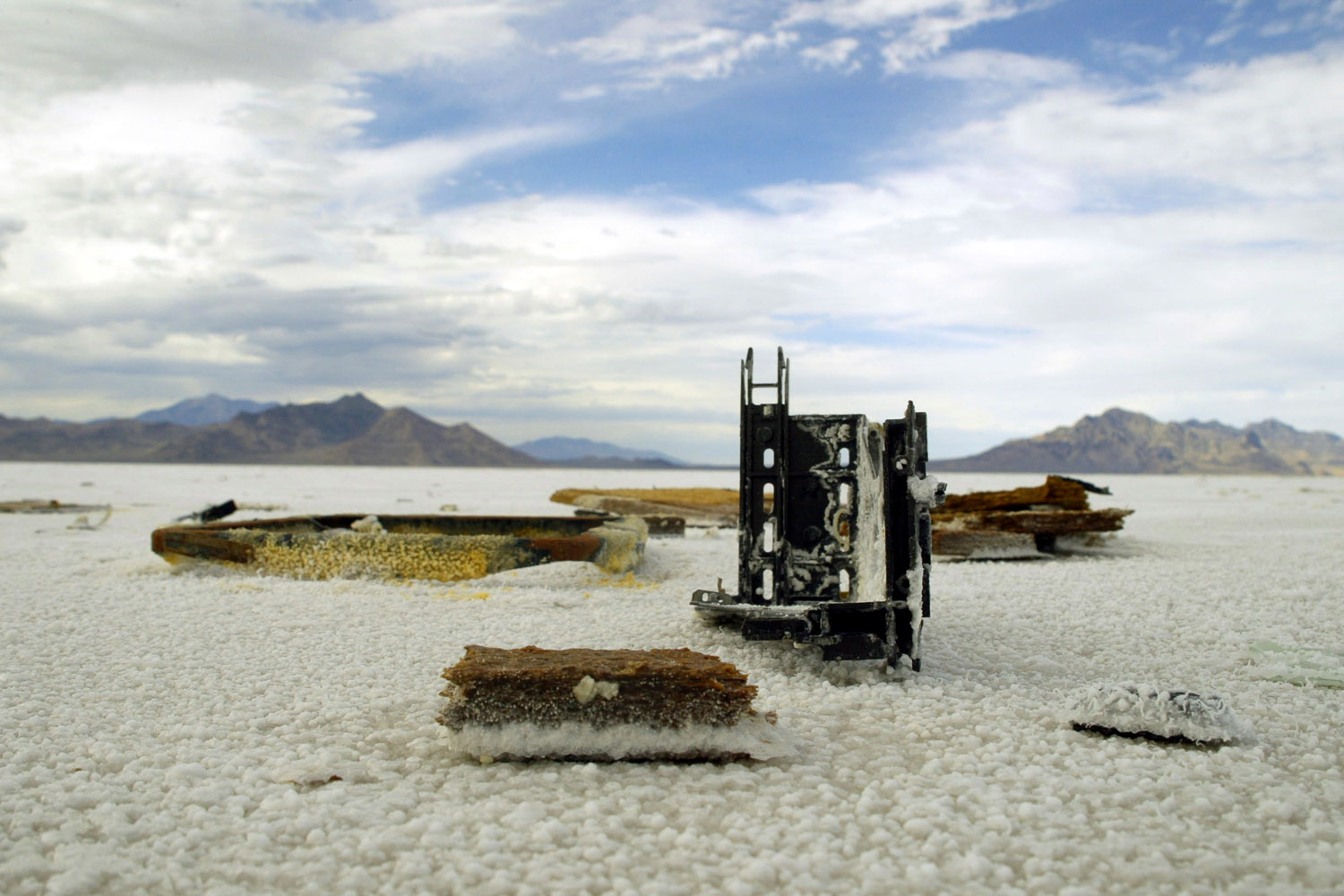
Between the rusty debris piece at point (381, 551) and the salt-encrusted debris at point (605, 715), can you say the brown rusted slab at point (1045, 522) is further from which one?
the salt-encrusted debris at point (605, 715)

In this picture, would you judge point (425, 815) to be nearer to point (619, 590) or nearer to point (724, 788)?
point (724, 788)

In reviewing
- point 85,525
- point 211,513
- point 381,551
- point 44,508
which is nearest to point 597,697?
point 381,551

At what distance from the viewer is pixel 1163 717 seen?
2801 mm

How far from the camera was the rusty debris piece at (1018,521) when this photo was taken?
25.7 feet

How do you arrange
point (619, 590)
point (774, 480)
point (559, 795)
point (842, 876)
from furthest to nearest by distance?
point (619, 590), point (774, 480), point (559, 795), point (842, 876)

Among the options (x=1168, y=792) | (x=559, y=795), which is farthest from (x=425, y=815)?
(x=1168, y=792)

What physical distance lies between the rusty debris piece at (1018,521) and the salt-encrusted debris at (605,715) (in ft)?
18.1

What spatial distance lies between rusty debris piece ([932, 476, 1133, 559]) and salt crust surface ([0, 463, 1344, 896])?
9.17 feet

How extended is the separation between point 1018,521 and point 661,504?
5045 mm

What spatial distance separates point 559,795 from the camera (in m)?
2.36

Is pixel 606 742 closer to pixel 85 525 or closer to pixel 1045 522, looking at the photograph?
pixel 1045 522

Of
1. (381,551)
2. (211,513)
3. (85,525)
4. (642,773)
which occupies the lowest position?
(642,773)

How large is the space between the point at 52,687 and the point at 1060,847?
3576 millimetres

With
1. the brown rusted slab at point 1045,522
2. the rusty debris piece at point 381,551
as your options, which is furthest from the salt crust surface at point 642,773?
the brown rusted slab at point 1045,522
